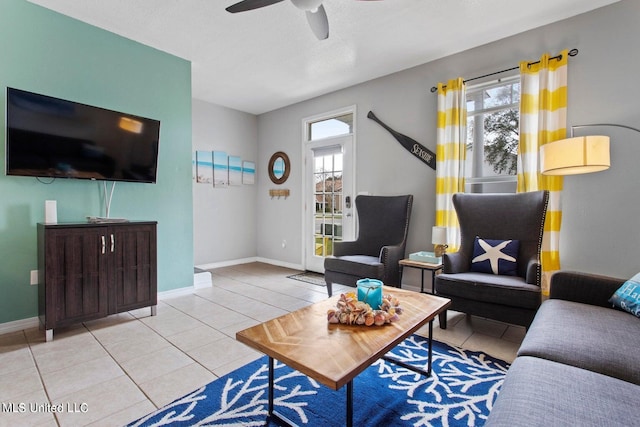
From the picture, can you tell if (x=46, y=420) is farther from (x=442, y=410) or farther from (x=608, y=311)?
(x=608, y=311)

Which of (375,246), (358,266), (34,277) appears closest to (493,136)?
(375,246)

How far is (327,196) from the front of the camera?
15.3 feet

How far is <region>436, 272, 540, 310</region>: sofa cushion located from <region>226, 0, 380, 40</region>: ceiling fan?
210cm

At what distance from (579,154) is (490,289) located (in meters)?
1.12

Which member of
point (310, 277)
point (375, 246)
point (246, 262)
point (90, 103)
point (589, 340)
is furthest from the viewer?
point (246, 262)

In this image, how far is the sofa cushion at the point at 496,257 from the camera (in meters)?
2.54

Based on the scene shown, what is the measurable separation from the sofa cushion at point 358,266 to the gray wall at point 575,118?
83 centimetres

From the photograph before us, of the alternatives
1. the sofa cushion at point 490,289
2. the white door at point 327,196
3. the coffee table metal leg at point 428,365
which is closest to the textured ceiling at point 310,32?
the white door at point 327,196

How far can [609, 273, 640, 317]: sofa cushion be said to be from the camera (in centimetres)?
160

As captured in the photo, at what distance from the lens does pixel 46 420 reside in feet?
4.86

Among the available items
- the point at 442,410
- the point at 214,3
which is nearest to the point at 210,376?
the point at 442,410

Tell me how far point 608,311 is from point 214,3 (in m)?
3.34

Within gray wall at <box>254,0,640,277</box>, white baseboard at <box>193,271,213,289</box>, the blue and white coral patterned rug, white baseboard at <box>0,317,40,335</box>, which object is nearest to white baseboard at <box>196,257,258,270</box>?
white baseboard at <box>193,271,213,289</box>

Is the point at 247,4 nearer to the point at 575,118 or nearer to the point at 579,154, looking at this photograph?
the point at 579,154
